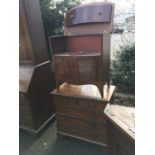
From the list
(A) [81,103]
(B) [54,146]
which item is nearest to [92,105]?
(A) [81,103]

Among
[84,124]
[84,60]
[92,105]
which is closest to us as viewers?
[84,60]

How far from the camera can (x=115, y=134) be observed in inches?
40.6

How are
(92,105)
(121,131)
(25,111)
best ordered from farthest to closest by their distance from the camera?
1. (25,111)
2. (92,105)
3. (121,131)

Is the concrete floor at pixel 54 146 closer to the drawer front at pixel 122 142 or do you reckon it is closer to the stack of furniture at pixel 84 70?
the stack of furniture at pixel 84 70

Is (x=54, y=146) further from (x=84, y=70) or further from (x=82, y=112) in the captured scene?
(x=84, y=70)

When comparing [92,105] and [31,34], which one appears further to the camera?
[31,34]

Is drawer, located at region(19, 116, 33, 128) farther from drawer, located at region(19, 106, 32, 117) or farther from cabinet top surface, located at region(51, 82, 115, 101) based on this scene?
cabinet top surface, located at region(51, 82, 115, 101)

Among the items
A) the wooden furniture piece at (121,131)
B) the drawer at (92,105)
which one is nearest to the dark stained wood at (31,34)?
the drawer at (92,105)

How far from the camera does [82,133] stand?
186cm

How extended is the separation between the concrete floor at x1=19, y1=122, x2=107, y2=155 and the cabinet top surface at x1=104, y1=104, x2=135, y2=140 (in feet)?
2.95

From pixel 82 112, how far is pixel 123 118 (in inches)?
32.4
